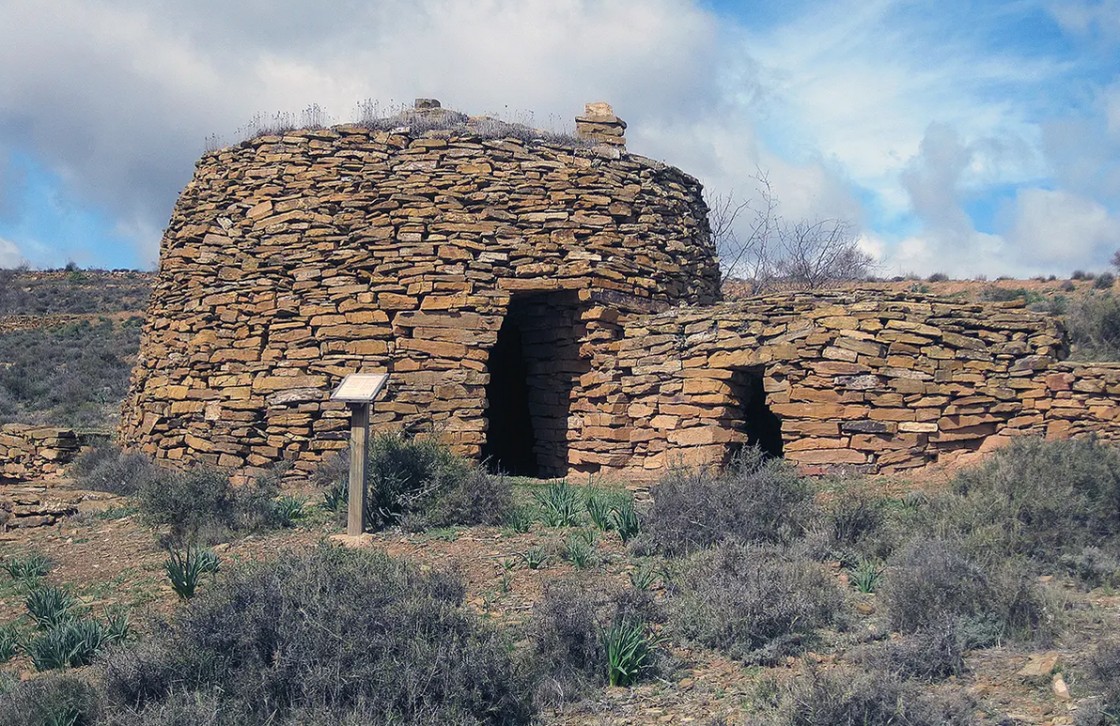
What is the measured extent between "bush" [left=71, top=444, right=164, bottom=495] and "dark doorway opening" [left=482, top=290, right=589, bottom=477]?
12.8 feet

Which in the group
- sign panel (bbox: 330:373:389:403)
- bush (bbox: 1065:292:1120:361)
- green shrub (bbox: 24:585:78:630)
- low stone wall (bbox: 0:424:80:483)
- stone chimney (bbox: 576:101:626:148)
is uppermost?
stone chimney (bbox: 576:101:626:148)

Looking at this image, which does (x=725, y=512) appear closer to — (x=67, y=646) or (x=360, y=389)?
(x=360, y=389)

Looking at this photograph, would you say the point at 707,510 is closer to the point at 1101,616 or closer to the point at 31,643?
the point at 1101,616

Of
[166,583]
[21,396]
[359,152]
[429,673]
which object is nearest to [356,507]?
[166,583]

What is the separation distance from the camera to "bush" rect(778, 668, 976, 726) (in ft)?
13.6

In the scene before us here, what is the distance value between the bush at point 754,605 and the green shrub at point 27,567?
5.07 meters

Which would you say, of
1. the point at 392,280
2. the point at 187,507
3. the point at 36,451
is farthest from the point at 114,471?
the point at 392,280

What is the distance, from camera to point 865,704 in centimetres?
420

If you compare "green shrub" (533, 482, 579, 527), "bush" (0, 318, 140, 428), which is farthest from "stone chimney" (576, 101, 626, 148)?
"bush" (0, 318, 140, 428)

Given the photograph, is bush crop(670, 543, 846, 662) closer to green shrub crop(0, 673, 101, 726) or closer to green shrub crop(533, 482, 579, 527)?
green shrub crop(533, 482, 579, 527)

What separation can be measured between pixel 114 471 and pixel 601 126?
7.10m

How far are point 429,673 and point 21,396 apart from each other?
2094 cm

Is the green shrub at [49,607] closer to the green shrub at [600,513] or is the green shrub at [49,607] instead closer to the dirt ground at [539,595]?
the dirt ground at [539,595]

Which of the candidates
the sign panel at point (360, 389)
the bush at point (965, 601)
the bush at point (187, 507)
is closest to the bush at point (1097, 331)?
the bush at point (965, 601)
